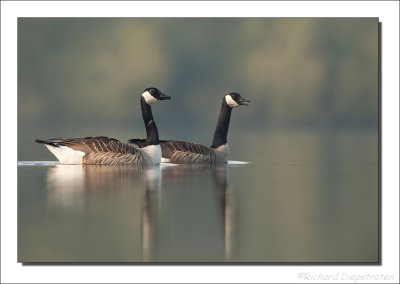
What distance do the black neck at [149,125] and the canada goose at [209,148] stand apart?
0.18 metres

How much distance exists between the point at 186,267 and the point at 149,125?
19.0 feet

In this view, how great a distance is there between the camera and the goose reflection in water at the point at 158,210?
10.3m

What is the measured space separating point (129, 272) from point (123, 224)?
60cm

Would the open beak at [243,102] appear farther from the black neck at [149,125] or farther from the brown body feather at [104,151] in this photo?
the brown body feather at [104,151]

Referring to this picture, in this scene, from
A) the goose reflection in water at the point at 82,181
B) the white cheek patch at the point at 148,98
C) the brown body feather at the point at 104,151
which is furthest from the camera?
the white cheek patch at the point at 148,98

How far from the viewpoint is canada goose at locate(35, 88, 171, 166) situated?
595 inches

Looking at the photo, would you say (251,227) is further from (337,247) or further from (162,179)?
(162,179)

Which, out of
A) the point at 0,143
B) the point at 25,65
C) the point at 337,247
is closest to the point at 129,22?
the point at 25,65

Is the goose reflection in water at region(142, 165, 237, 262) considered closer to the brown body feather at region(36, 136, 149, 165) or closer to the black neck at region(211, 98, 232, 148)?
the brown body feather at region(36, 136, 149, 165)

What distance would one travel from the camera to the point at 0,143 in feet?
38.1

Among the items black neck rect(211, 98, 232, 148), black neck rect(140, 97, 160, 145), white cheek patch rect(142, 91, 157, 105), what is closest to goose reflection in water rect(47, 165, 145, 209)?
black neck rect(140, 97, 160, 145)

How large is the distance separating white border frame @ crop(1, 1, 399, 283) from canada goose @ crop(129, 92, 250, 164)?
3.68 m

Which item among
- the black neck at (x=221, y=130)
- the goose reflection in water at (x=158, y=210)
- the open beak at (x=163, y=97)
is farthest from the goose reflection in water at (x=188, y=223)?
the black neck at (x=221, y=130)

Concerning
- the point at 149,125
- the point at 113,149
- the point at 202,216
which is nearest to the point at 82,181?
the point at 113,149
